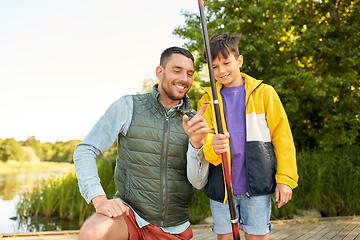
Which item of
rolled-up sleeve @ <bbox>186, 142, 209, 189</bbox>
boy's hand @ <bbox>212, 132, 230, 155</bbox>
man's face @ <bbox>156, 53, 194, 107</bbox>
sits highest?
man's face @ <bbox>156, 53, 194, 107</bbox>

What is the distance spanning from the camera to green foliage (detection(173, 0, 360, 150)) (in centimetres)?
599

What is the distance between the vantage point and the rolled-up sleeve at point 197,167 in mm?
1847

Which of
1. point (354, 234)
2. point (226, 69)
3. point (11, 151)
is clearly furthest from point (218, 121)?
point (11, 151)

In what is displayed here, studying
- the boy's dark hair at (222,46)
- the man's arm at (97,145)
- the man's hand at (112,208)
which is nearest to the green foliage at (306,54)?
the boy's dark hair at (222,46)

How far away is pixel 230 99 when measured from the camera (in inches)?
81.4

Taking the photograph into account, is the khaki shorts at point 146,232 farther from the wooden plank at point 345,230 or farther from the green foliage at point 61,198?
the green foliage at point 61,198

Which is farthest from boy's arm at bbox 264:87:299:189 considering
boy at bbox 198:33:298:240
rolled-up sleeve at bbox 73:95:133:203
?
rolled-up sleeve at bbox 73:95:133:203

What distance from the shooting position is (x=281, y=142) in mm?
1858

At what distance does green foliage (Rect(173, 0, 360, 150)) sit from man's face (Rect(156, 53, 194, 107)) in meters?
4.28

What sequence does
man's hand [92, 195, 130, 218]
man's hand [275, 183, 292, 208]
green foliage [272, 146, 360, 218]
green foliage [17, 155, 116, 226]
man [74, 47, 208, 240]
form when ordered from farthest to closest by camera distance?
green foliage [17, 155, 116, 226], green foliage [272, 146, 360, 218], man [74, 47, 208, 240], man's hand [275, 183, 292, 208], man's hand [92, 195, 130, 218]

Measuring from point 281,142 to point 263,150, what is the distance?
121 millimetres

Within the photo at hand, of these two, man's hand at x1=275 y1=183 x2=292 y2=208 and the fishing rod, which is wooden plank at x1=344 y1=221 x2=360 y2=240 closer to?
man's hand at x1=275 y1=183 x2=292 y2=208

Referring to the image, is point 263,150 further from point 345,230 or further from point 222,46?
point 345,230

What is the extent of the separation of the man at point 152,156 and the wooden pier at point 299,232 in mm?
1902
